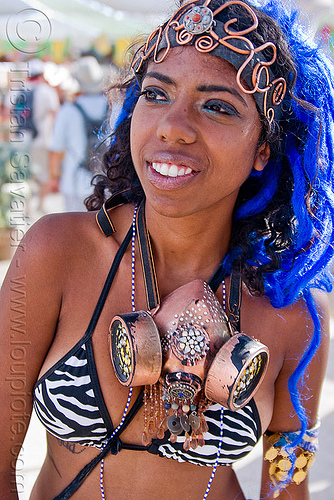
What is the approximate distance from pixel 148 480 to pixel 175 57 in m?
1.32

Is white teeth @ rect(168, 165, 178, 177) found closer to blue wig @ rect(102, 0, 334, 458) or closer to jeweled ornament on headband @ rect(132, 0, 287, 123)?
jeweled ornament on headband @ rect(132, 0, 287, 123)

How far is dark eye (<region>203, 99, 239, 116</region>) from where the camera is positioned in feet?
5.15

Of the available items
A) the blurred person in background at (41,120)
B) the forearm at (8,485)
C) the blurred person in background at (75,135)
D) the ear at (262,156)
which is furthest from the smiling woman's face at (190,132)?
the blurred person in background at (41,120)

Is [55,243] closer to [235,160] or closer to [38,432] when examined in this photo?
[235,160]

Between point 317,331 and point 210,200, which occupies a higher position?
point 210,200

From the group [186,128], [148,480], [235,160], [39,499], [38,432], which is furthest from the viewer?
[38,432]

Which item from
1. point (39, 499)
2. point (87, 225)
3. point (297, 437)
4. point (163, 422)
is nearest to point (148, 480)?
point (163, 422)

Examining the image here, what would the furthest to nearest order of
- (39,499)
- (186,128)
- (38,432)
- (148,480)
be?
(38,432), (39,499), (148,480), (186,128)

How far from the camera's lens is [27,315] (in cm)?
165

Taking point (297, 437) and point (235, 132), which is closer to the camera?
point (235, 132)

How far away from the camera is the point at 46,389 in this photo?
1.63m

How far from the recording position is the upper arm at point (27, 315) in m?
1.65

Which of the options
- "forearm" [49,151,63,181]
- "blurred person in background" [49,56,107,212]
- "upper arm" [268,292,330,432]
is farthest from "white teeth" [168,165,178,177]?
"forearm" [49,151,63,181]

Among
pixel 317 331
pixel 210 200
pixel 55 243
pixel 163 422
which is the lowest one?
pixel 163 422
